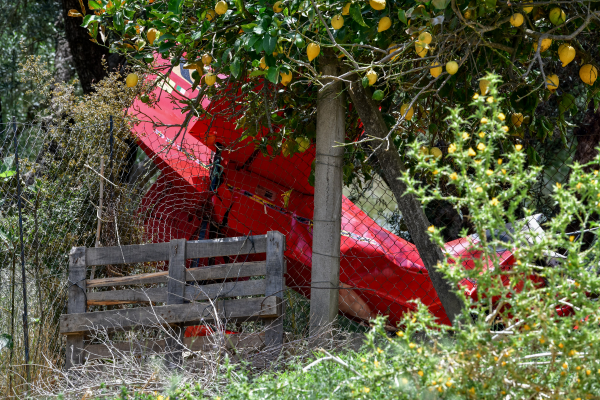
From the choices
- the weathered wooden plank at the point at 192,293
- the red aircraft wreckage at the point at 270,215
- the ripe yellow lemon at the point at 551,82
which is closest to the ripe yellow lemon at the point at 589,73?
the ripe yellow lemon at the point at 551,82

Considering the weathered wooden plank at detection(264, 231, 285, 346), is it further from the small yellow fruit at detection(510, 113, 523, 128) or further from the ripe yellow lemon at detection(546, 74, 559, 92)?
the ripe yellow lemon at detection(546, 74, 559, 92)

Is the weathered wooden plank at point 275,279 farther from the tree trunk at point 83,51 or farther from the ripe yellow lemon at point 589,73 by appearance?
the tree trunk at point 83,51

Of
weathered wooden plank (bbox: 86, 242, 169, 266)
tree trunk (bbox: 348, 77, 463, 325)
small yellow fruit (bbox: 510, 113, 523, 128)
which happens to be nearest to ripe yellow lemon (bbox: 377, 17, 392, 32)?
tree trunk (bbox: 348, 77, 463, 325)

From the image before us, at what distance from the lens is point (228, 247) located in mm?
3188

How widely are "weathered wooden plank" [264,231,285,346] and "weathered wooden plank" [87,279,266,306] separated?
2.4 inches

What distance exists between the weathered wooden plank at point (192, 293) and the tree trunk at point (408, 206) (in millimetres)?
899

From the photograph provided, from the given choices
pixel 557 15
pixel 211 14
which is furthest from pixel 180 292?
pixel 557 15

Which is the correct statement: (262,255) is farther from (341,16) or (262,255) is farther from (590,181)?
(590,181)

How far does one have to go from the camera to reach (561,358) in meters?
1.47

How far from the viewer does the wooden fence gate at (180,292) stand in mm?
3037

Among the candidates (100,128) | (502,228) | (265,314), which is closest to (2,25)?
(100,128)

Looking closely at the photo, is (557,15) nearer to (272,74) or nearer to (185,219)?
(272,74)

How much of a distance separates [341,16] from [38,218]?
3.02 meters

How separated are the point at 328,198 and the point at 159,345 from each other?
1323 millimetres
